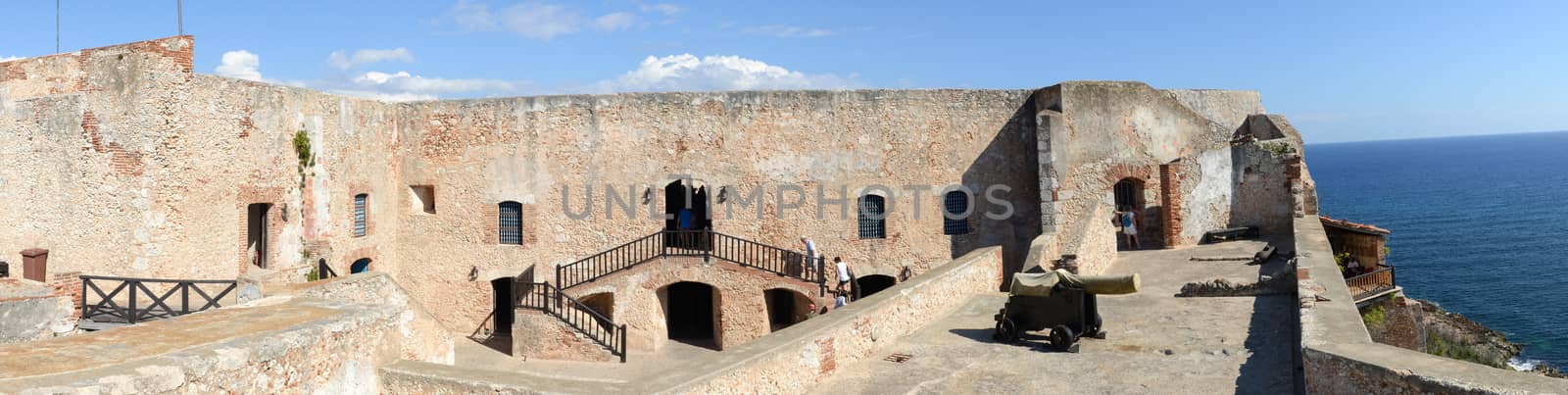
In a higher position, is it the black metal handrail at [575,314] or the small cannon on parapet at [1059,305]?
the small cannon on parapet at [1059,305]

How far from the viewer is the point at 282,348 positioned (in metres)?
7.32

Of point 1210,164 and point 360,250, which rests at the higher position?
point 1210,164

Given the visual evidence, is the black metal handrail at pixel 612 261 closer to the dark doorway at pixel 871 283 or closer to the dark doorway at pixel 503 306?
the dark doorway at pixel 503 306

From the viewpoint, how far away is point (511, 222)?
834 inches

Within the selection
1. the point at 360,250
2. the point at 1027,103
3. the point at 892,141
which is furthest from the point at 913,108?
the point at 360,250

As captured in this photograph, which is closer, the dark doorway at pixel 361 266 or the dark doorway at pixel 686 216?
the dark doorway at pixel 361 266

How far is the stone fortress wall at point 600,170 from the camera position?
50.4 ft

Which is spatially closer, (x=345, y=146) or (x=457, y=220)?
(x=345, y=146)

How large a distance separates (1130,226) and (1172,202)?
2.90 feet

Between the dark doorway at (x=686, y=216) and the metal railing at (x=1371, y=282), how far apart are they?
463 inches

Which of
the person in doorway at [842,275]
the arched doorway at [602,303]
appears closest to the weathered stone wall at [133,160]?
the arched doorway at [602,303]

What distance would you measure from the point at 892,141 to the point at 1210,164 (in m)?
6.03

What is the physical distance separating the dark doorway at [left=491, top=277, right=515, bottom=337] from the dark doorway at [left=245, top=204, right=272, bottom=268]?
5258mm

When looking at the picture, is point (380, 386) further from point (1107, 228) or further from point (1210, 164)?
point (1210, 164)
